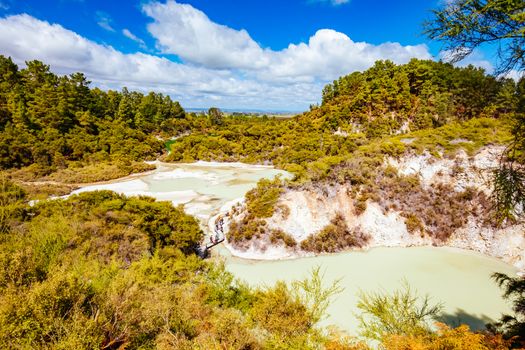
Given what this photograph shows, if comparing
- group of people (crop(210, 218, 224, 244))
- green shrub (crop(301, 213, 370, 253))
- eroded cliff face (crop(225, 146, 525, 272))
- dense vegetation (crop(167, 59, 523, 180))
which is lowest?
group of people (crop(210, 218, 224, 244))

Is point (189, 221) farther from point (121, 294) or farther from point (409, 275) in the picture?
point (409, 275)

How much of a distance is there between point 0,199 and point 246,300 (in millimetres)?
18547

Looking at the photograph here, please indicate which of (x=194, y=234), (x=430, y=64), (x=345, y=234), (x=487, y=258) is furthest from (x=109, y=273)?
(x=430, y=64)

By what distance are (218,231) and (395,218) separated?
1392cm

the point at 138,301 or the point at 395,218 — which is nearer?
the point at 138,301

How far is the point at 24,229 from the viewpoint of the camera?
15.5m

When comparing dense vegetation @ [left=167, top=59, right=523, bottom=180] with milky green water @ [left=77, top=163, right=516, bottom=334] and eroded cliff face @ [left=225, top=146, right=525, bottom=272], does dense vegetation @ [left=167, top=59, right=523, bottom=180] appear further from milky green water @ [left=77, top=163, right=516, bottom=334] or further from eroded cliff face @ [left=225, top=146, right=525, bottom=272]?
milky green water @ [left=77, top=163, right=516, bottom=334]

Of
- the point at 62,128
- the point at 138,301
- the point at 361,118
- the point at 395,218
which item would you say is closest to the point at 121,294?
the point at 138,301

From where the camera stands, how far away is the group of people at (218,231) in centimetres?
2110

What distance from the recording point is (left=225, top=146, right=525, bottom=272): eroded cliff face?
19.1 metres

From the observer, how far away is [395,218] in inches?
845

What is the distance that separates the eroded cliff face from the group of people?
3.77ft

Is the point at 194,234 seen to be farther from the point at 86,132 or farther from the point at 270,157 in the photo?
the point at 86,132

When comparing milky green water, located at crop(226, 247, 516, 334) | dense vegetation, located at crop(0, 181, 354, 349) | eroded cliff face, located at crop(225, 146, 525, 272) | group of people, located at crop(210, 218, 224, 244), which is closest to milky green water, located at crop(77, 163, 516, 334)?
milky green water, located at crop(226, 247, 516, 334)
